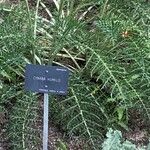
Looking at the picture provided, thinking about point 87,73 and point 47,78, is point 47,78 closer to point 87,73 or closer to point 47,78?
point 47,78

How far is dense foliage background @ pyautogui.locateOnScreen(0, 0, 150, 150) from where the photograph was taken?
2996mm

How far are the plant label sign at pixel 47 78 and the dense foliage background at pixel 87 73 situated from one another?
1.17ft

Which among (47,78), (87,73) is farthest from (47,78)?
(87,73)

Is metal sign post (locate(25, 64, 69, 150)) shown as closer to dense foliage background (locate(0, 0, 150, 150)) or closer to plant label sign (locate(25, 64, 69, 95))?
plant label sign (locate(25, 64, 69, 95))

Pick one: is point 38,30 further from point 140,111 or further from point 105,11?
point 140,111

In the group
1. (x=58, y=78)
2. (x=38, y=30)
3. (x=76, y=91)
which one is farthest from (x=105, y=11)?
(x=58, y=78)

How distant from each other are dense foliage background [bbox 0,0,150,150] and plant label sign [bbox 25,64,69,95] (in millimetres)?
356

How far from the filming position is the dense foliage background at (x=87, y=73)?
3.00 metres

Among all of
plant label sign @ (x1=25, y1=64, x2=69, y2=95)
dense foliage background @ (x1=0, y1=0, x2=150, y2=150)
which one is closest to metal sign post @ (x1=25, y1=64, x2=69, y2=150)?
plant label sign @ (x1=25, y1=64, x2=69, y2=95)

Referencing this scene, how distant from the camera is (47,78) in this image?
2656 millimetres

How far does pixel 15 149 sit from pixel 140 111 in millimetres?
736

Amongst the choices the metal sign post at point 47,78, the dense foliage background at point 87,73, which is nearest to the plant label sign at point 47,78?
the metal sign post at point 47,78

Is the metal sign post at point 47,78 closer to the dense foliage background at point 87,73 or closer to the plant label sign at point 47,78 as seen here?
the plant label sign at point 47,78

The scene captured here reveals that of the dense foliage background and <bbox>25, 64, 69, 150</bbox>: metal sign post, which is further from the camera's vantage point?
the dense foliage background
